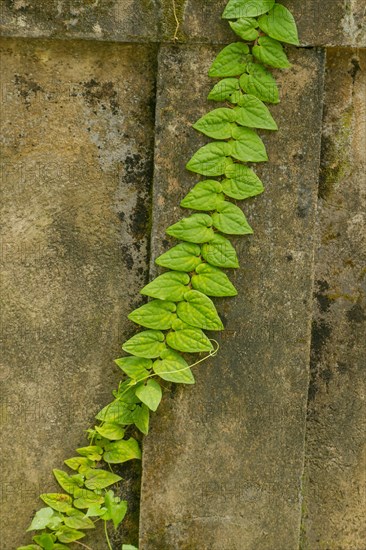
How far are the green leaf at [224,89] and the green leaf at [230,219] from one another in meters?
0.33

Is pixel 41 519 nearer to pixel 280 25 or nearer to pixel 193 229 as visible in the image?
pixel 193 229

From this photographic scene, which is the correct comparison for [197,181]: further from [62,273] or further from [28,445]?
[28,445]

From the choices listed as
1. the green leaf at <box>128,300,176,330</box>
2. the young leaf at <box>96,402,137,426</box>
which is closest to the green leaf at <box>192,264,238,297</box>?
the green leaf at <box>128,300,176,330</box>

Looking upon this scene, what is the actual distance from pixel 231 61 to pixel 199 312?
77 centimetres

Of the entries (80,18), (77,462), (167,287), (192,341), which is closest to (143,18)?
(80,18)

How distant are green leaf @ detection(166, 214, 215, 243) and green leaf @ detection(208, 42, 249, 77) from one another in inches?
17.3

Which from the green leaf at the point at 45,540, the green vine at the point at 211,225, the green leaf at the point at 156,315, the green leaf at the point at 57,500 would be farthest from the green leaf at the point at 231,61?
the green leaf at the point at 45,540

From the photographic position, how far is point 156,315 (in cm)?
189

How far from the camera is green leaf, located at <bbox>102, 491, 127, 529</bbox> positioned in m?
1.90

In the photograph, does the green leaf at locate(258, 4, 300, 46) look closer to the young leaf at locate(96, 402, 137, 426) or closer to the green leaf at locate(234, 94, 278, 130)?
the green leaf at locate(234, 94, 278, 130)

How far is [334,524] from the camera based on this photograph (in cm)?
214

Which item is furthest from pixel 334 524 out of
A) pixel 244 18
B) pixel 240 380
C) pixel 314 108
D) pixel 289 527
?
pixel 244 18

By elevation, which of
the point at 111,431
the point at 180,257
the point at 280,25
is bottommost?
the point at 111,431

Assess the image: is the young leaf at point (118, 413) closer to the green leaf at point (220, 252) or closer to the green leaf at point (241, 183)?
the green leaf at point (220, 252)
